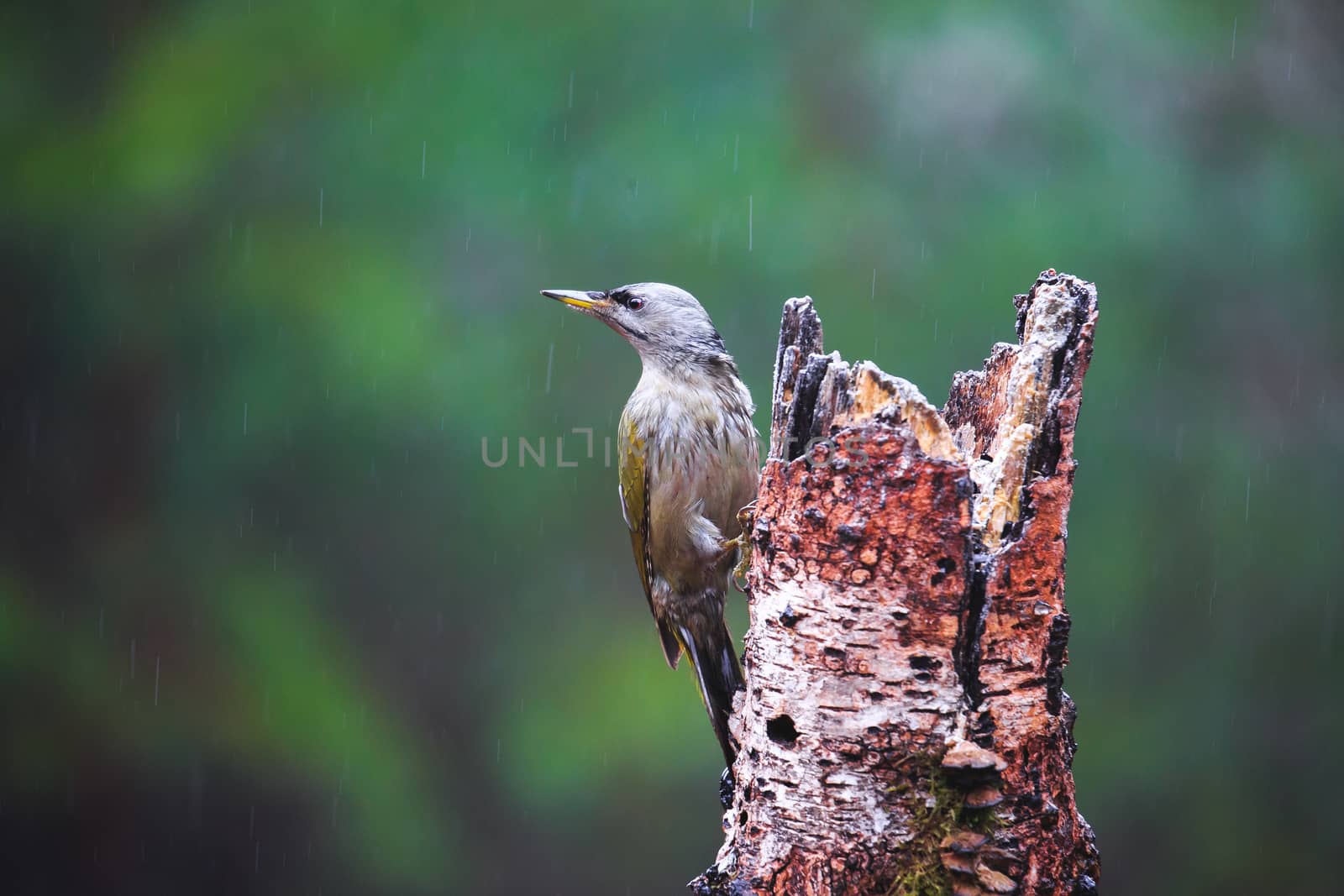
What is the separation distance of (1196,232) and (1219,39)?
28.8 inches

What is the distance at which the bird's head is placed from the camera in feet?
10.3

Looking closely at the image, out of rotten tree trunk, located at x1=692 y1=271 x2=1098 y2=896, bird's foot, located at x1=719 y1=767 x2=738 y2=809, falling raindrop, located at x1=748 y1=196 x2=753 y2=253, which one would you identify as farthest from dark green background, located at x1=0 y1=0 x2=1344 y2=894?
rotten tree trunk, located at x1=692 y1=271 x2=1098 y2=896

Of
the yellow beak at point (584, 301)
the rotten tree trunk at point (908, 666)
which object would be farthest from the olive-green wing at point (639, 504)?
the rotten tree trunk at point (908, 666)

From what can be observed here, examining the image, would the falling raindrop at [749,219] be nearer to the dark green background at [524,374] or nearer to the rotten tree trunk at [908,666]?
the dark green background at [524,374]

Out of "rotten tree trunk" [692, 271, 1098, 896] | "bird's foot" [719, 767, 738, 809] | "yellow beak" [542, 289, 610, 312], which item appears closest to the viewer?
"rotten tree trunk" [692, 271, 1098, 896]

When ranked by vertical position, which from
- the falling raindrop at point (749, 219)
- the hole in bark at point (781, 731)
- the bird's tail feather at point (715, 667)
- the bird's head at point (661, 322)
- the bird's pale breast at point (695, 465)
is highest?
the falling raindrop at point (749, 219)

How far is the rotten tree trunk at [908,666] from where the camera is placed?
165 centimetres

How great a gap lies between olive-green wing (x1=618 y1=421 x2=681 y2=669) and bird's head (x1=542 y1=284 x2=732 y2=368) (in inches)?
10.0

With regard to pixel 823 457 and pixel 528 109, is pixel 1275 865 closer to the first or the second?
pixel 823 457

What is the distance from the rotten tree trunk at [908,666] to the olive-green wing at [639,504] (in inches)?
54.9

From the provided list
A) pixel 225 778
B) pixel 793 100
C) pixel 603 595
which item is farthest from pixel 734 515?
pixel 225 778

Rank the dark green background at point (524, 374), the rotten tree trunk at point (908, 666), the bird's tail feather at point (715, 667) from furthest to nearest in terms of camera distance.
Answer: the dark green background at point (524, 374) → the bird's tail feather at point (715, 667) → the rotten tree trunk at point (908, 666)

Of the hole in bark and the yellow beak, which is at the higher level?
the yellow beak

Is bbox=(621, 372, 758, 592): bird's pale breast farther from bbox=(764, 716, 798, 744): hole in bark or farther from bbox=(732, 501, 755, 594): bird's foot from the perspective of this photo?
bbox=(764, 716, 798, 744): hole in bark
